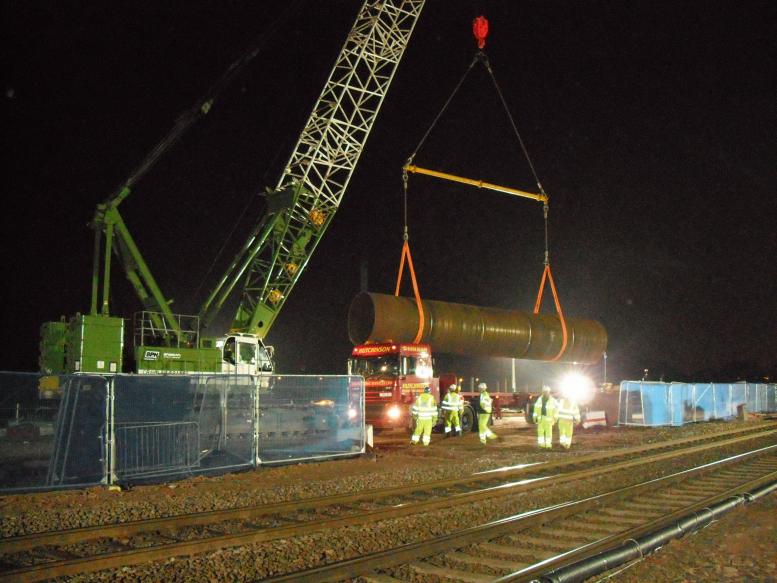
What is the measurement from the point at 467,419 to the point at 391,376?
11.8 feet

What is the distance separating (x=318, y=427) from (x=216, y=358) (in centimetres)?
820

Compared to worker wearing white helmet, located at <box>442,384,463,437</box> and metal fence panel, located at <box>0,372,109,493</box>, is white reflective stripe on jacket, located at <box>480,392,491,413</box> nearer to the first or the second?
worker wearing white helmet, located at <box>442,384,463,437</box>

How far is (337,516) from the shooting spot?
29.7 feet

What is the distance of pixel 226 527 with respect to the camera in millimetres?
8484

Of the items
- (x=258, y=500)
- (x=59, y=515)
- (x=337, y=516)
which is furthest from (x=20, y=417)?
(x=337, y=516)

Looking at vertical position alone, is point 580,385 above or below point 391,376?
below

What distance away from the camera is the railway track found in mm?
6953

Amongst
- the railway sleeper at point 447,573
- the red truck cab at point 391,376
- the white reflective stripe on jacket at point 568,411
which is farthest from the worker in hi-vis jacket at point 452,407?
the railway sleeper at point 447,573

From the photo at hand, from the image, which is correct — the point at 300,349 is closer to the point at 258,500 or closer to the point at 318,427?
the point at 318,427

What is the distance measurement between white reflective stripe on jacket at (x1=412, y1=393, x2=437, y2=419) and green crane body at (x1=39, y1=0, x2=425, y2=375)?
289 inches

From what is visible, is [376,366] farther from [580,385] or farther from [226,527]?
[226,527]

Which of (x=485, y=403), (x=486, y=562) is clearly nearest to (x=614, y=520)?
(x=486, y=562)

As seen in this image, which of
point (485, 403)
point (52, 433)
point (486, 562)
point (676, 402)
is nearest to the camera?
point (486, 562)

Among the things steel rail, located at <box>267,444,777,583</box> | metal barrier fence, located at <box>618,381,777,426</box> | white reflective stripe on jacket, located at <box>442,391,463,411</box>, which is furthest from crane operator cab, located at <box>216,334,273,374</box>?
steel rail, located at <box>267,444,777,583</box>
